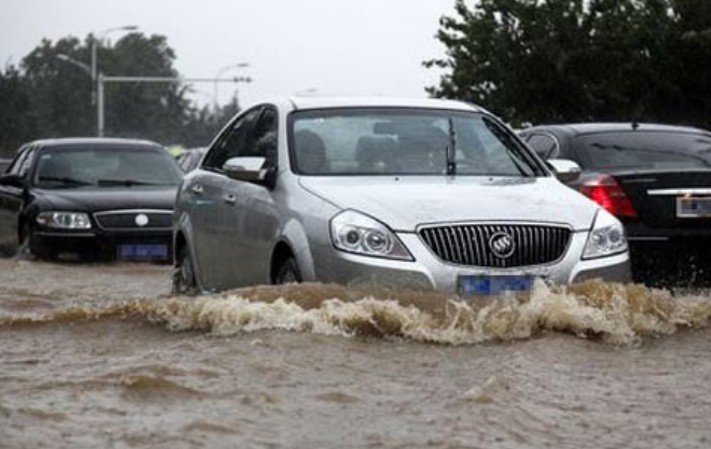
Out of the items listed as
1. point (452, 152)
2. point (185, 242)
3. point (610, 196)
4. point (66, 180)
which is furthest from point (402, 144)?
point (66, 180)

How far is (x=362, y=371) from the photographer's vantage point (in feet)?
25.1

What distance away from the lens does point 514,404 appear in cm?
685

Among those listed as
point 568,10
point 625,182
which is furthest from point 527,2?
point 625,182

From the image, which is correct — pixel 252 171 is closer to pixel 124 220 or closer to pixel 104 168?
pixel 124 220

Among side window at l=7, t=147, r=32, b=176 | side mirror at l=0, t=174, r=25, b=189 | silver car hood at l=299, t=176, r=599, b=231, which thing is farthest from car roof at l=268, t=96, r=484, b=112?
side window at l=7, t=147, r=32, b=176

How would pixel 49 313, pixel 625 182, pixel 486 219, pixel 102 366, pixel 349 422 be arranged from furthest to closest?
pixel 625 182
pixel 49 313
pixel 486 219
pixel 102 366
pixel 349 422

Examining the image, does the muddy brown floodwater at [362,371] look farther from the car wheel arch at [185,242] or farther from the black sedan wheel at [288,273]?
the car wheel arch at [185,242]

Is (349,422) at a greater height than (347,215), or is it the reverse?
(347,215)

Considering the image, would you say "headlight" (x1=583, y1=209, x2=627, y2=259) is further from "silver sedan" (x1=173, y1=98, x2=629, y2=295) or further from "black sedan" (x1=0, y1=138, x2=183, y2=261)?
"black sedan" (x1=0, y1=138, x2=183, y2=261)

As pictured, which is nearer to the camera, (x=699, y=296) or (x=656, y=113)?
(x=699, y=296)

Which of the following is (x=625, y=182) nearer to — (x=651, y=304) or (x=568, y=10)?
(x=651, y=304)

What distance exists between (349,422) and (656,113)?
28.4 m

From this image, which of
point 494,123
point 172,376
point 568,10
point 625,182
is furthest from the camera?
point 568,10

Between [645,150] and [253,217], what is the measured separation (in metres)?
4.23
